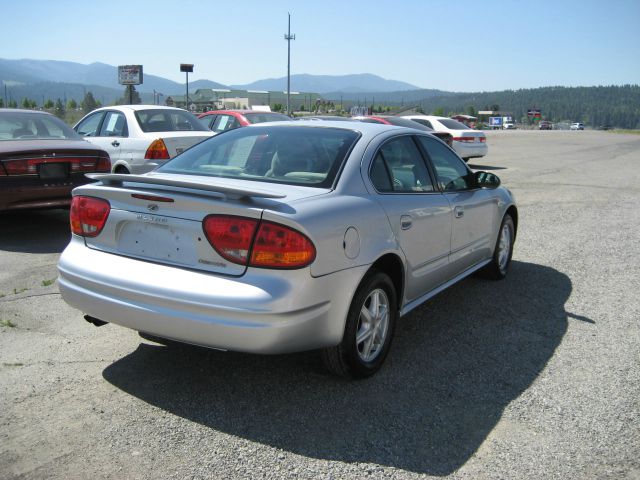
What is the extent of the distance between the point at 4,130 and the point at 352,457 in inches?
275

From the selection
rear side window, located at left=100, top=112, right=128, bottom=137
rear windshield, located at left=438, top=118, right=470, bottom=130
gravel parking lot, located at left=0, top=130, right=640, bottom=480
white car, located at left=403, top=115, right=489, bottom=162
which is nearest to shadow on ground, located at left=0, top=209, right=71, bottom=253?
rear side window, located at left=100, top=112, right=128, bottom=137

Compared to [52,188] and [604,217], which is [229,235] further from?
[604,217]

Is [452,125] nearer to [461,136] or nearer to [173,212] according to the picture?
[461,136]

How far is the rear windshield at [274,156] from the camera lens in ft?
12.6

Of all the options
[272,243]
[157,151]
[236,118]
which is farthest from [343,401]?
[236,118]

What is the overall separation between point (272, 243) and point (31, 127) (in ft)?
20.9

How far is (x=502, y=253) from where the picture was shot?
6156 millimetres

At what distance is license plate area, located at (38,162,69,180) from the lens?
290 inches

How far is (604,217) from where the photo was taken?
10195 millimetres

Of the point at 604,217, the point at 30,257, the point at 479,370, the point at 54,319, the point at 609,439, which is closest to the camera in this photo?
the point at 609,439

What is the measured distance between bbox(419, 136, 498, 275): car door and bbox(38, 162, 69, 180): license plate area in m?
4.71

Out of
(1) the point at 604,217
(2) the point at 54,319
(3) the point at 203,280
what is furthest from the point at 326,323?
(1) the point at 604,217

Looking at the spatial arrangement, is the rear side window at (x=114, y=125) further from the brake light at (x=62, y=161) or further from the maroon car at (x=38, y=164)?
the brake light at (x=62, y=161)

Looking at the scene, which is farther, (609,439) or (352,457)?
(609,439)
